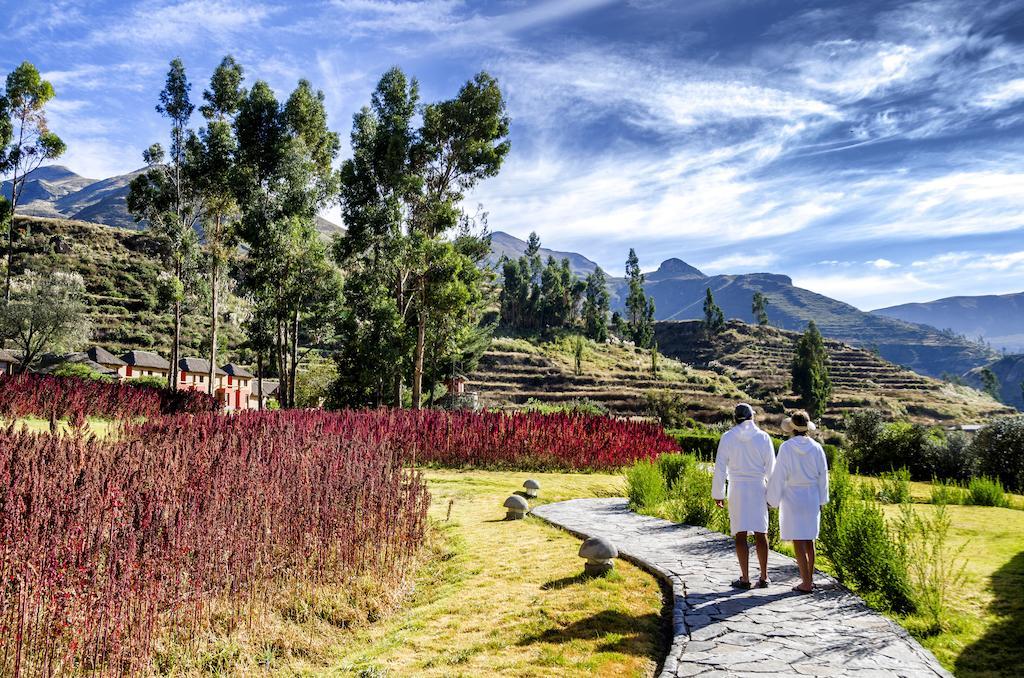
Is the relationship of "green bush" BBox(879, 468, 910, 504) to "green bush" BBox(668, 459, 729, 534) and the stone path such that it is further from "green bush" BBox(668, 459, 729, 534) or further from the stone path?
the stone path

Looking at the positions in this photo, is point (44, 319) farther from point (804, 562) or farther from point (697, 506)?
point (804, 562)

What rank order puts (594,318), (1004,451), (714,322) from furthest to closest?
(714,322) < (594,318) < (1004,451)

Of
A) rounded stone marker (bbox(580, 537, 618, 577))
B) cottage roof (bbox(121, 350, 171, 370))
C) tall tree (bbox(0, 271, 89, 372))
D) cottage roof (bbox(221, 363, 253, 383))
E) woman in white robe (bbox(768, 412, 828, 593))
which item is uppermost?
tall tree (bbox(0, 271, 89, 372))

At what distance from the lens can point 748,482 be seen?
6059mm

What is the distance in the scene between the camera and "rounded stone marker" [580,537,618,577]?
611cm

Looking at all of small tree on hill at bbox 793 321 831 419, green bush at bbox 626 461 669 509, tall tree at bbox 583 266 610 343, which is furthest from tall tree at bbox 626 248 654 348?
green bush at bbox 626 461 669 509

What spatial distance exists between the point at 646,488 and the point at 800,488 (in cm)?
443

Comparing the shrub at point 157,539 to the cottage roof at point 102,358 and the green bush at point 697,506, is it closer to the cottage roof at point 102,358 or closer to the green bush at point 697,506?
the green bush at point 697,506

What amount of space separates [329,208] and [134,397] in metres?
15.3

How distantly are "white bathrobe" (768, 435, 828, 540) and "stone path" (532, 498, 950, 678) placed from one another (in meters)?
0.62

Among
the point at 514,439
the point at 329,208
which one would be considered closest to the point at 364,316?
the point at 329,208

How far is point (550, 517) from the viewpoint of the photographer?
914 centimetres

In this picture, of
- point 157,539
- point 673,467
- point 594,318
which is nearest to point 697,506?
point 673,467

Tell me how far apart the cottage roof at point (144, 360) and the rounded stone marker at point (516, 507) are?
5873 centimetres
